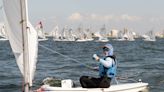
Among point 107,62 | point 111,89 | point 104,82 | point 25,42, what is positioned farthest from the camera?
point 111,89

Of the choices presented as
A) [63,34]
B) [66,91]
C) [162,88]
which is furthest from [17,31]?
[63,34]

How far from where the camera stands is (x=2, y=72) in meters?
29.4

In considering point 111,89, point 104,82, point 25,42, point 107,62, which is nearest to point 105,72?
point 104,82

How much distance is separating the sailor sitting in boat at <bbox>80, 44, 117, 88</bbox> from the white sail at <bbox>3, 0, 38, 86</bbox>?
261 cm

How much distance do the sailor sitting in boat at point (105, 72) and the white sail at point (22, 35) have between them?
2.61 metres

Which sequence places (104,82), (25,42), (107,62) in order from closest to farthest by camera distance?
(25,42)
(107,62)
(104,82)

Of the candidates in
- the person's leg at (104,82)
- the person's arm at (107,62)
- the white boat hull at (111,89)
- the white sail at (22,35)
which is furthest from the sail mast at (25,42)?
the person's leg at (104,82)

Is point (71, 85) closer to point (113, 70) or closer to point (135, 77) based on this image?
point (113, 70)

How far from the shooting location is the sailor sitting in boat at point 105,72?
14.5m

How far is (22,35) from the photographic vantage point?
12.4m

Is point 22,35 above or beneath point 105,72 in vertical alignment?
above

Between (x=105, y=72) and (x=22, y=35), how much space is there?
3607mm

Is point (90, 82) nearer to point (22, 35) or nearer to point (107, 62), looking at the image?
point (107, 62)

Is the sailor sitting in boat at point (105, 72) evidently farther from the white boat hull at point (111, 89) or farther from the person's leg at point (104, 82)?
the white boat hull at point (111, 89)
